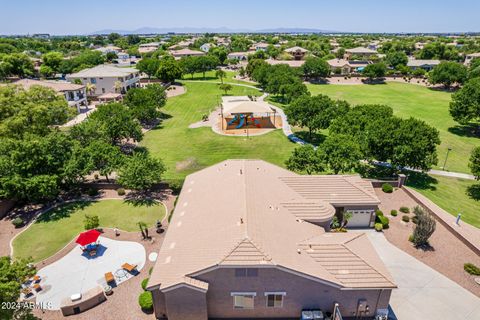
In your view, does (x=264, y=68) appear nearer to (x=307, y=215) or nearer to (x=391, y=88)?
(x=391, y=88)

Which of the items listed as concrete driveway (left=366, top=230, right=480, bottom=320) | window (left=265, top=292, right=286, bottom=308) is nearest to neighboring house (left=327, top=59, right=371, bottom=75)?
concrete driveway (left=366, top=230, right=480, bottom=320)

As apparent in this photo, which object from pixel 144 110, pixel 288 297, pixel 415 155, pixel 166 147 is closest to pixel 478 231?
pixel 415 155

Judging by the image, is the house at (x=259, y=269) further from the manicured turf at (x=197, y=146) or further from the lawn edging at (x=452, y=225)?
the manicured turf at (x=197, y=146)

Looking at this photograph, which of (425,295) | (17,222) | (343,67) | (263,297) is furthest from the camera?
(343,67)

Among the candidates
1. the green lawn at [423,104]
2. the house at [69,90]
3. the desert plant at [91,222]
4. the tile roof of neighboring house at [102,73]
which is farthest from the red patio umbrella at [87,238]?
the tile roof of neighboring house at [102,73]

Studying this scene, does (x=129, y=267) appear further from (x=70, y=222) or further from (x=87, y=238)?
(x=70, y=222)

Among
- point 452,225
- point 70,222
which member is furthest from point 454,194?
point 70,222

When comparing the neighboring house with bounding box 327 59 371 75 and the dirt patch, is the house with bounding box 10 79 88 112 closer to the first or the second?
the dirt patch
